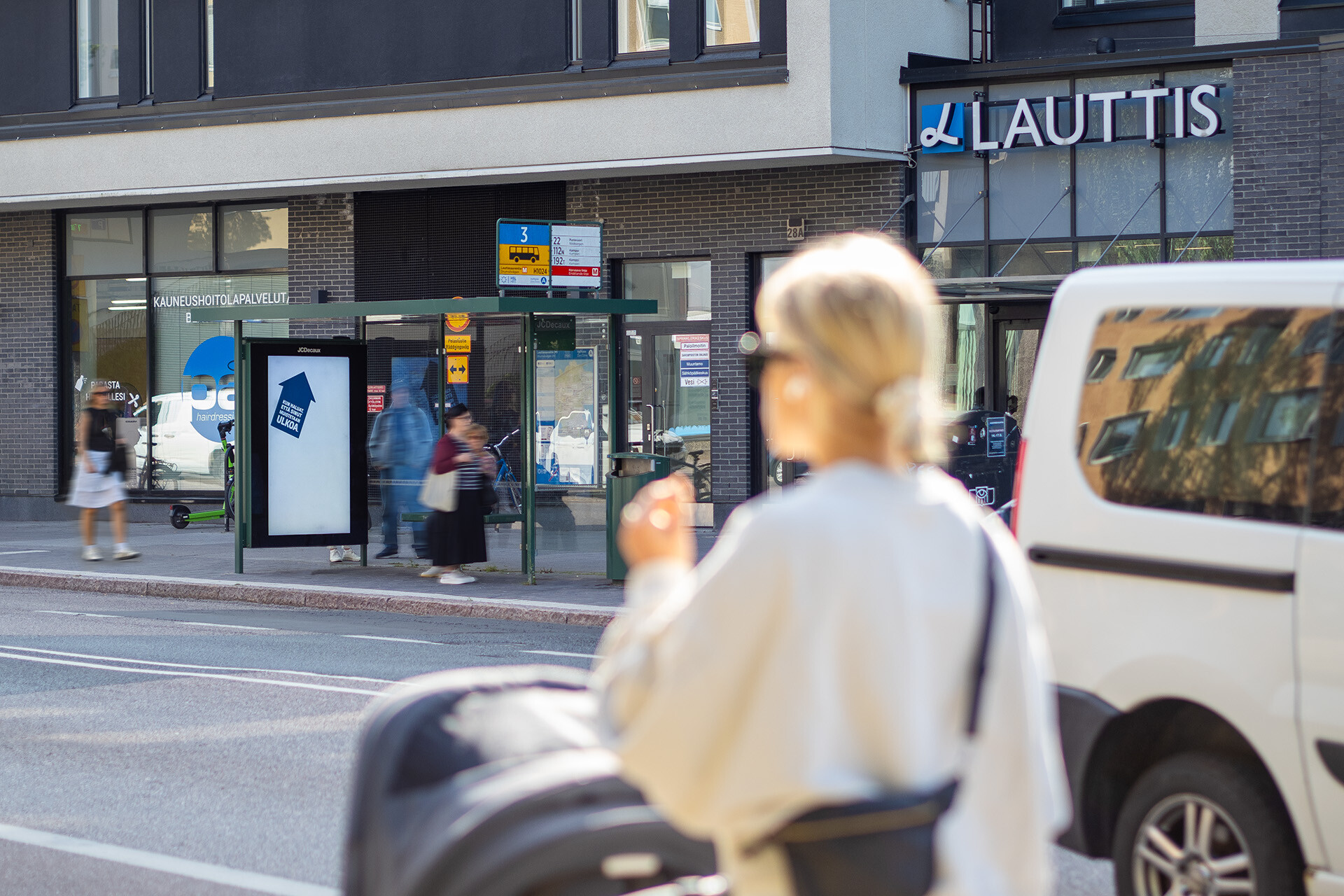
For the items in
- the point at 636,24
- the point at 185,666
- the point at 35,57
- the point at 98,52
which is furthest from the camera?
the point at 35,57

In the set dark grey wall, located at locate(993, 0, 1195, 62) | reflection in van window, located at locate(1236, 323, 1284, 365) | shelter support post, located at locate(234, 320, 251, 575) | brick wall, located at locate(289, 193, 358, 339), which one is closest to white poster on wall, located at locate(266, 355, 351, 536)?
shelter support post, located at locate(234, 320, 251, 575)

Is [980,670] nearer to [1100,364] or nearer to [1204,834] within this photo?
[1204,834]

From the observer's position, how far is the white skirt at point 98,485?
16094 mm

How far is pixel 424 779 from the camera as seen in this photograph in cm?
260

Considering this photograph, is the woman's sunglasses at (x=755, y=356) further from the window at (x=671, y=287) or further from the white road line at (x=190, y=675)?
the window at (x=671, y=287)

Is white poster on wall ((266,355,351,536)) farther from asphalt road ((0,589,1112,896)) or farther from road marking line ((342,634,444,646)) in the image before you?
road marking line ((342,634,444,646))

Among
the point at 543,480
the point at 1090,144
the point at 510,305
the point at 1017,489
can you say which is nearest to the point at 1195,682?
the point at 1017,489

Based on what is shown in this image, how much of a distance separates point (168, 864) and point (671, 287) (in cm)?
1392

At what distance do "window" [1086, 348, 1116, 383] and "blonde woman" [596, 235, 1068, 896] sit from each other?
2.32 meters

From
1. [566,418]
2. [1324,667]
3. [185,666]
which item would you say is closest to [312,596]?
[566,418]

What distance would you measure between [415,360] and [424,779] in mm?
13011

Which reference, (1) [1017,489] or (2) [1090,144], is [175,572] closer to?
(2) [1090,144]

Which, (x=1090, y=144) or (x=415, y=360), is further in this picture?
(x=1090, y=144)

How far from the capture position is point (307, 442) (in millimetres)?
15297
